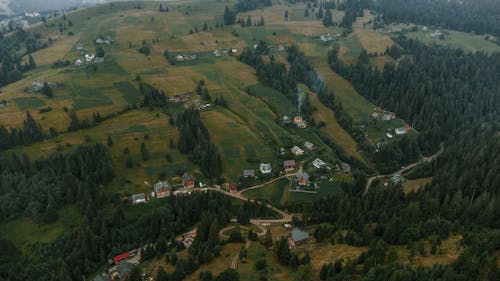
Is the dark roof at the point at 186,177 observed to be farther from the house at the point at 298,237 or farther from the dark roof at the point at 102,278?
the house at the point at 298,237

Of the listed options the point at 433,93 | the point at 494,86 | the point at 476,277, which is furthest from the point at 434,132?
the point at 476,277

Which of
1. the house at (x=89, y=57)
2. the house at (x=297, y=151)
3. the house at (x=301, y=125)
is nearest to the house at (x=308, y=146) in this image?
the house at (x=297, y=151)

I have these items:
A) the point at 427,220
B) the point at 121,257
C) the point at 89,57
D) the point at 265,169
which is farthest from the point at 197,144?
the point at 89,57

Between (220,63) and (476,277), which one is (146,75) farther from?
(476,277)

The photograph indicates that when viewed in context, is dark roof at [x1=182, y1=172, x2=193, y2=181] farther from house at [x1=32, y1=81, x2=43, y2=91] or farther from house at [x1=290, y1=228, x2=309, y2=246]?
house at [x1=32, y1=81, x2=43, y2=91]

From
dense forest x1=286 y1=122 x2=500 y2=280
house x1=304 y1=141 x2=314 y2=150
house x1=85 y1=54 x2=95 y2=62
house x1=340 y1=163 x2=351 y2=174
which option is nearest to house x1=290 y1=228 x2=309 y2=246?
dense forest x1=286 y1=122 x2=500 y2=280

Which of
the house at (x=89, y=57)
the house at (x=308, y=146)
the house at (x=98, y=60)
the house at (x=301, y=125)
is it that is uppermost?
the house at (x=89, y=57)

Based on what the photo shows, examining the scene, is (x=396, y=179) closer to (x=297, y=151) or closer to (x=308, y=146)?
(x=308, y=146)
